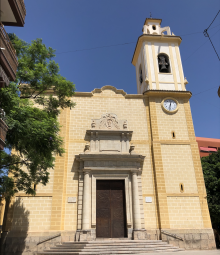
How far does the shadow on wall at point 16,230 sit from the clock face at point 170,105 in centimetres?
1122

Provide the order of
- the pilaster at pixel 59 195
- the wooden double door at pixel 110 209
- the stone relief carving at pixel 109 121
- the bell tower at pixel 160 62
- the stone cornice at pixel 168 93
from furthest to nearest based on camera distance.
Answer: the bell tower at pixel 160 62, the stone cornice at pixel 168 93, the stone relief carving at pixel 109 121, the wooden double door at pixel 110 209, the pilaster at pixel 59 195

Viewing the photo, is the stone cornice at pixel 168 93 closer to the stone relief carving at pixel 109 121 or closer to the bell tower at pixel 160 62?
the bell tower at pixel 160 62

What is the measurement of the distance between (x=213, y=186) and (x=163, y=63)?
9.91 metres

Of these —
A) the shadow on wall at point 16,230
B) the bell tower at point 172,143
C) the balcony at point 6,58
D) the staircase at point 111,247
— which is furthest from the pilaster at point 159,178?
the balcony at point 6,58

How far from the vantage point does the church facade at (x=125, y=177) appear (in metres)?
13.0

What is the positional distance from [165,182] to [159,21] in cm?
1506

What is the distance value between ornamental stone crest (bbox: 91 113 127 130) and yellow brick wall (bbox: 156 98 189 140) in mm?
2544

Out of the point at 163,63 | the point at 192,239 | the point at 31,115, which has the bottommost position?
the point at 192,239

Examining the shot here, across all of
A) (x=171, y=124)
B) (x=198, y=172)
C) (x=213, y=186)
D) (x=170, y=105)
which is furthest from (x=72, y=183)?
(x=213, y=186)

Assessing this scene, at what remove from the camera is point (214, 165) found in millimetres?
17922

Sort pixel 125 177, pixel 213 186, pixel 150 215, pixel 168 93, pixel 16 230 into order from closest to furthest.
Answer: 1. pixel 16 230
2. pixel 150 215
3. pixel 125 177
4. pixel 213 186
5. pixel 168 93

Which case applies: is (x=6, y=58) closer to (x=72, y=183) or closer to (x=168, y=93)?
(x=72, y=183)

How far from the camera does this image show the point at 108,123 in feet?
51.5

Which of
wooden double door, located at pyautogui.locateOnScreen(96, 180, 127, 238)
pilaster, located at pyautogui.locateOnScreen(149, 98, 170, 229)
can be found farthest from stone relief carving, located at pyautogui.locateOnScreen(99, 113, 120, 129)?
wooden double door, located at pyautogui.locateOnScreen(96, 180, 127, 238)
